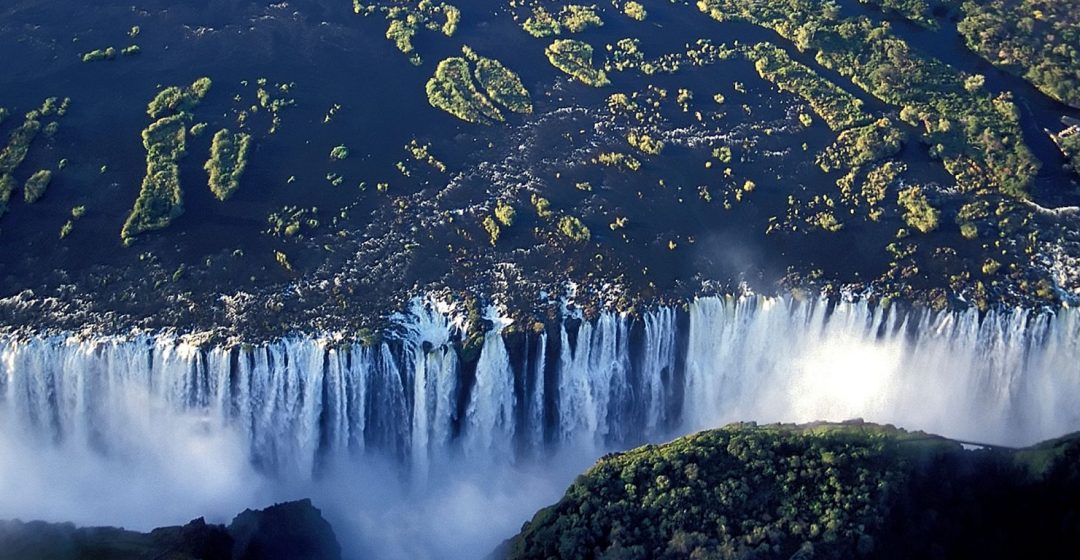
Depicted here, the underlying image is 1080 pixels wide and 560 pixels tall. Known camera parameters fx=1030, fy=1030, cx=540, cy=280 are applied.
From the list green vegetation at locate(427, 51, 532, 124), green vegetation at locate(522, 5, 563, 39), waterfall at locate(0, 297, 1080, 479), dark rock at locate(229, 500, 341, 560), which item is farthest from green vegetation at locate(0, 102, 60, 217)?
green vegetation at locate(522, 5, 563, 39)

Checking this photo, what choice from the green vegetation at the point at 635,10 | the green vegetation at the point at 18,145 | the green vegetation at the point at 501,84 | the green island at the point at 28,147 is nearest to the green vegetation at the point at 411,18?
the green vegetation at the point at 501,84

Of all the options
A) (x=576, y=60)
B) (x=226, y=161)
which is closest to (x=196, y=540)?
(x=226, y=161)

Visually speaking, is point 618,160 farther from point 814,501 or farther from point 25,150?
point 25,150

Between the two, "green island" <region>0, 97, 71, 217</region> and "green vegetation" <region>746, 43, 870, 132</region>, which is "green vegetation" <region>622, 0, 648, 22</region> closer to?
"green vegetation" <region>746, 43, 870, 132</region>

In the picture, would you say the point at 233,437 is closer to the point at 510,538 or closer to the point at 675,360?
the point at 510,538

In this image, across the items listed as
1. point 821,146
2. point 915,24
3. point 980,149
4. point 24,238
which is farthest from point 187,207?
point 915,24

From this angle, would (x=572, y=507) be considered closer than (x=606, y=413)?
Yes

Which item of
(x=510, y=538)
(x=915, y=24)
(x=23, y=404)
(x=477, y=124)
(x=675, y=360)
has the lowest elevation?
(x=510, y=538)
